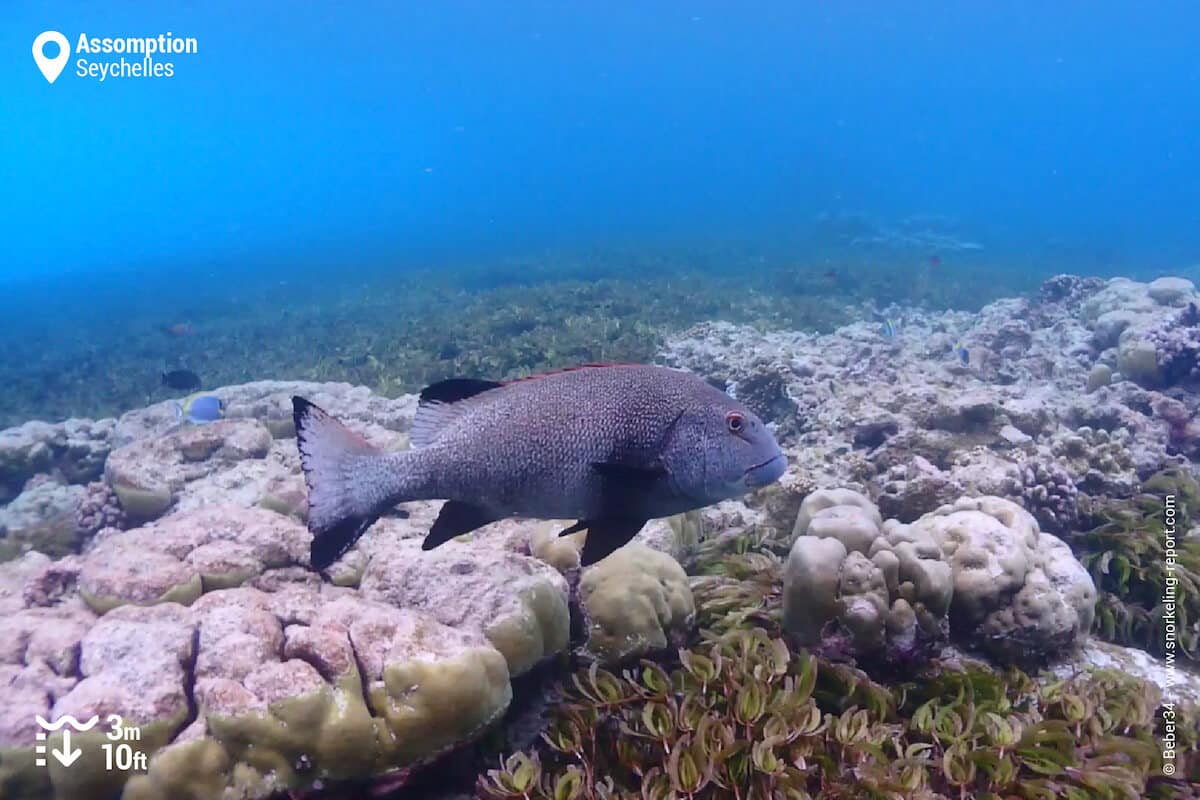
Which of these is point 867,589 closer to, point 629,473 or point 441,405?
point 629,473

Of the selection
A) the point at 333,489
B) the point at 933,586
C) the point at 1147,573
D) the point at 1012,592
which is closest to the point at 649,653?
the point at 933,586

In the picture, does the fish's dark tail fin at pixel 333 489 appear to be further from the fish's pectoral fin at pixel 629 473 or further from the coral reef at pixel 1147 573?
the coral reef at pixel 1147 573

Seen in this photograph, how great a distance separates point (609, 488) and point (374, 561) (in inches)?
75.6

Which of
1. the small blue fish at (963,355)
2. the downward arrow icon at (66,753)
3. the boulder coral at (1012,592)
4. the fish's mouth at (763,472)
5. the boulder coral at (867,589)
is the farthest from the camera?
the small blue fish at (963,355)

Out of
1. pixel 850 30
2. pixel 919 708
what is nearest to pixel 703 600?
pixel 919 708

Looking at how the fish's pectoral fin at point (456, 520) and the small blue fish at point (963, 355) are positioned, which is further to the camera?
the small blue fish at point (963, 355)

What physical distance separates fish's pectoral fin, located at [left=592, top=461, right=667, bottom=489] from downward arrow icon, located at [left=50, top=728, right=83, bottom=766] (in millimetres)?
2386

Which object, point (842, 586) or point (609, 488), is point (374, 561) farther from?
point (842, 586)

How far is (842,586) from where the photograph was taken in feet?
12.6

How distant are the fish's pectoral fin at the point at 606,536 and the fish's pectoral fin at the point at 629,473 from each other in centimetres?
22

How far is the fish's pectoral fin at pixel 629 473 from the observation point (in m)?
2.93

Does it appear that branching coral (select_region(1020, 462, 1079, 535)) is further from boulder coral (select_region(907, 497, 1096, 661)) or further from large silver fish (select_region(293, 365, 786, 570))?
large silver fish (select_region(293, 365, 786, 570))

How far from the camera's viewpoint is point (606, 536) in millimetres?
3104

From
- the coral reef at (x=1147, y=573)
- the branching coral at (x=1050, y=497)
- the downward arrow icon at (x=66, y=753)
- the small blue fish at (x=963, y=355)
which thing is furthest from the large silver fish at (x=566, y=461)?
the small blue fish at (x=963, y=355)
